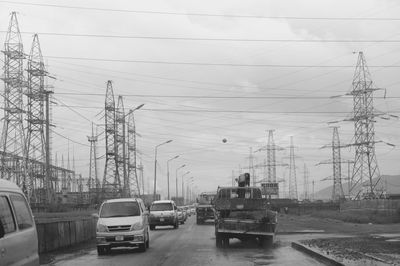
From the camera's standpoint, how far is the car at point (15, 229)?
7.46 meters

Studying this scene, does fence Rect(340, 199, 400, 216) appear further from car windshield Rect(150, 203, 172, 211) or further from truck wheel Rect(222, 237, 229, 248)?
truck wheel Rect(222, 237, 229, 248)

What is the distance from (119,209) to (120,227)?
45.6 inches

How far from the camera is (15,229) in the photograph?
8070 mm

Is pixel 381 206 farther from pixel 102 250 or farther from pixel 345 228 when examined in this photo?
pixel 102 250

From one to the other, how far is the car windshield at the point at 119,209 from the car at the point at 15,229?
11994 mm

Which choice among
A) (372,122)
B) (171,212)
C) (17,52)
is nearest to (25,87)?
(17,52)

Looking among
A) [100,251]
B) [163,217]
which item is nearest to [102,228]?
[100,251]

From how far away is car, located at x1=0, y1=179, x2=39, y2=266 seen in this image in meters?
7.46

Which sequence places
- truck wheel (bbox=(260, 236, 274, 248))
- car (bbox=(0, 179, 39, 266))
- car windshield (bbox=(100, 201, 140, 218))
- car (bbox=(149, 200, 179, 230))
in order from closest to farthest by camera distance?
car (bbox=(0, 179, 39, 266)) < car windshield (bbox=(100, 201, 140, 218)) < truck wheel (bbox=(260, 236, 274, 248)) < car (bbox=(149, 200, 179, 230))

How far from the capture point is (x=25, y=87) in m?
50.9

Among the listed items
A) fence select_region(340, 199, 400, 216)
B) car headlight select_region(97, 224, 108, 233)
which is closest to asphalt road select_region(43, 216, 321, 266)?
car headlight select_region(97, 224, 108, 233)

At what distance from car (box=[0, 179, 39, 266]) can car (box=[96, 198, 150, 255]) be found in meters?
11.2

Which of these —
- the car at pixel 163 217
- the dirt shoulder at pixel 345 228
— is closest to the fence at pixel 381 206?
the dirt shoulder at pixel 345 228

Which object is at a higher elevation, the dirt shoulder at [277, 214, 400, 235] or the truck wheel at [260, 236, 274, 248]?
the truck wheel at [260, 236, 274, 248]
